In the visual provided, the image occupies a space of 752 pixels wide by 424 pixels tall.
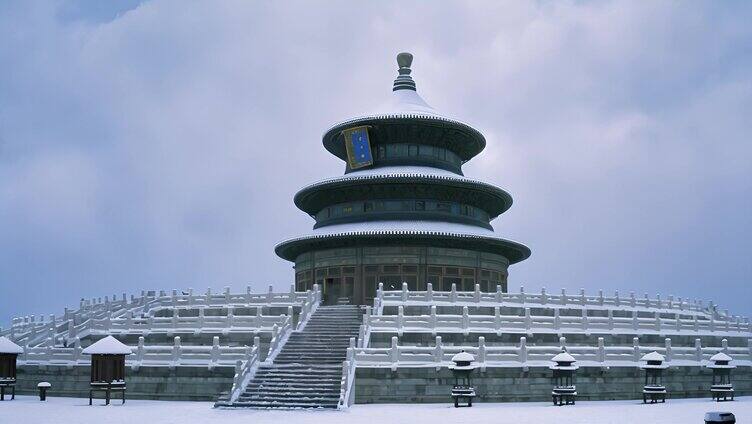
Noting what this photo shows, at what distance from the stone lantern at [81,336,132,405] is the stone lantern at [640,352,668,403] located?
64.0 ft

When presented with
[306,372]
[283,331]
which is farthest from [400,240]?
[306,372]

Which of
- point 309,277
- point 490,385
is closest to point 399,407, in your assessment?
point 490,385

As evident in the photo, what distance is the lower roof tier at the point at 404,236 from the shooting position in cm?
4709

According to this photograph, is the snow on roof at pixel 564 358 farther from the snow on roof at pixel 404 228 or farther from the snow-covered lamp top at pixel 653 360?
the snow on roof at pixel 404 228

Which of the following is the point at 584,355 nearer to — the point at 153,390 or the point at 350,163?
the point at 153,390

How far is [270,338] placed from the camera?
1310 inches

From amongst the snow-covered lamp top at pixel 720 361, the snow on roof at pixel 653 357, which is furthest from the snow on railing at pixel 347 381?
the snow-covered lamp top at pixel 720 361

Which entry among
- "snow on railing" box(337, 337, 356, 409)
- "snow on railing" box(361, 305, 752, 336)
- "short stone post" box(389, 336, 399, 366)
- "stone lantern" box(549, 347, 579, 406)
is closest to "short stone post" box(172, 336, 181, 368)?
"snow on railing" box(337, 337, 356, 409)

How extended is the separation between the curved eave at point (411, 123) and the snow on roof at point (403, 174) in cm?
293

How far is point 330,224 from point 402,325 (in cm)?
2067

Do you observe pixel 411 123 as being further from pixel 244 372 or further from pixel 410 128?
pixel 244 372

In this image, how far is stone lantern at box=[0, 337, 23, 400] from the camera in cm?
3136

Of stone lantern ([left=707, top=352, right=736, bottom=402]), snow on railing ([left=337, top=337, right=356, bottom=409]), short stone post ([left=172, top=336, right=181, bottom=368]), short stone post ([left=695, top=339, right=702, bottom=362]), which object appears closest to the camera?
snow on railing ([left=337, top=337, right=356, bottom=409])

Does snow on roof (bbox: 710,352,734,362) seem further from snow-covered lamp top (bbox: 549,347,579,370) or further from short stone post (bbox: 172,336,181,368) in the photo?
short stone post (bbox: 172,336,181,368)
